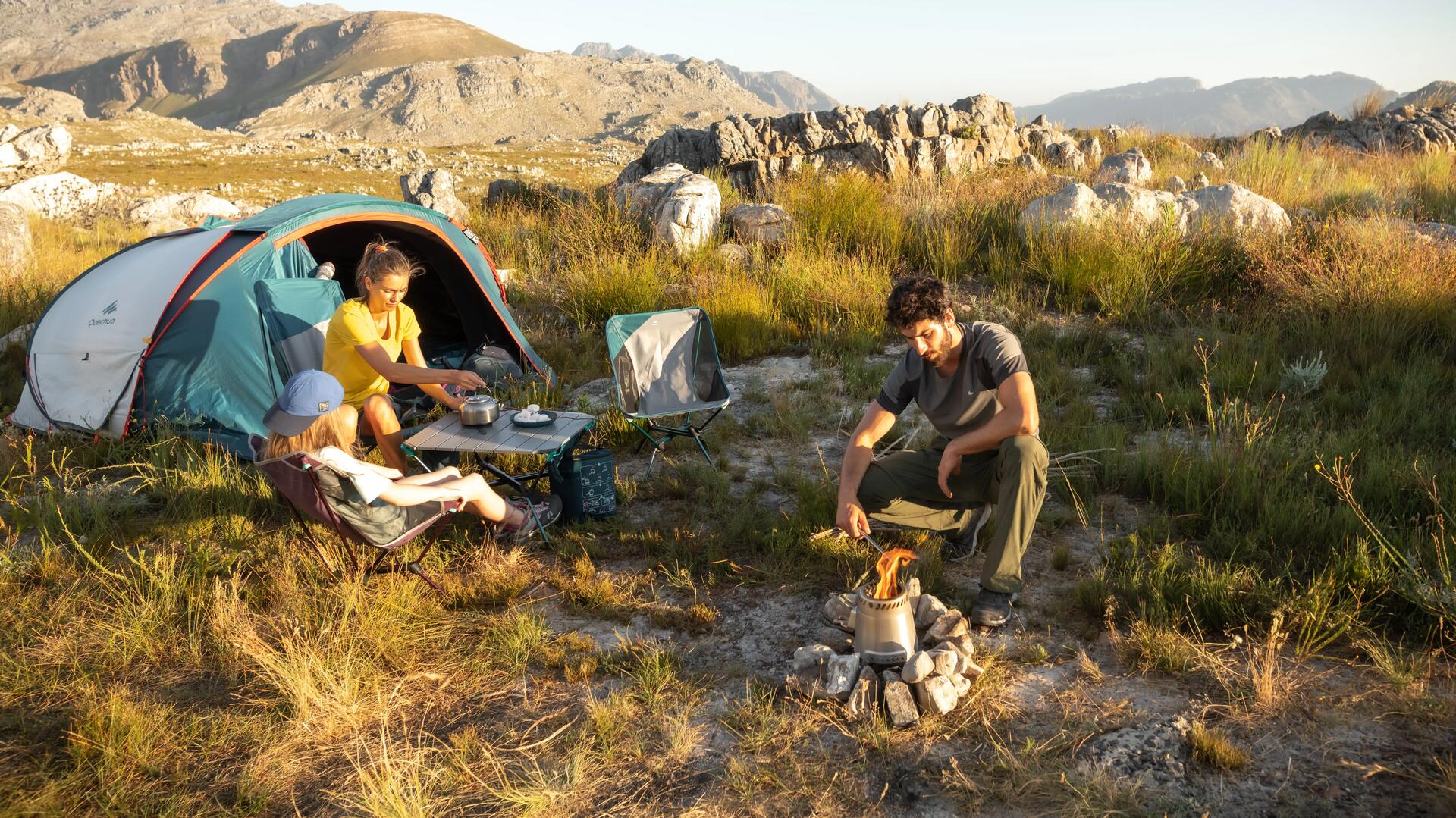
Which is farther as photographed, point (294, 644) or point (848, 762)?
point (294, 644)

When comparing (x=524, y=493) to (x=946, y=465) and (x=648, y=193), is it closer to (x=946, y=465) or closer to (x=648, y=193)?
(x=946, y=465)

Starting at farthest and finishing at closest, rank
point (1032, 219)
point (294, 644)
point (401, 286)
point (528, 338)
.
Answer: point (1032, 219), point (528, 338), point (401, 286), point (294, 644)

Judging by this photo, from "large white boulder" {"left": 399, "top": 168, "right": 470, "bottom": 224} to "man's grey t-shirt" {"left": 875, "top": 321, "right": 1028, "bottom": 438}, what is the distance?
9006 mm

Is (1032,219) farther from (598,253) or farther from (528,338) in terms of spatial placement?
(528,338)

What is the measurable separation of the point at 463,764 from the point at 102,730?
118 cm

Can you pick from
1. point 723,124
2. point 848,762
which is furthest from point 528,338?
point 723,124

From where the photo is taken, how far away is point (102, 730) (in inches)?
111

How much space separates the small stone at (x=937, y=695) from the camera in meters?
2.89

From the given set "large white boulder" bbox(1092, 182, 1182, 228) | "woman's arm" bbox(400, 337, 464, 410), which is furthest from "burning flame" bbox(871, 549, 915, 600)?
"large white boulder" bbox(1092, 182, 1182, 228)

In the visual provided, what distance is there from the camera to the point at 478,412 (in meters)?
4.40

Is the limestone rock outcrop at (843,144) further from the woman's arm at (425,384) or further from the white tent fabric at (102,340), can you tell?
the woman's arm at (425,384)

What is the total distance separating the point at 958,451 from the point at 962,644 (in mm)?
778

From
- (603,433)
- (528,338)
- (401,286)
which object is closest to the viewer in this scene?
(401,286)

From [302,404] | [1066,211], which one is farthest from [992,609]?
[1066,211]
